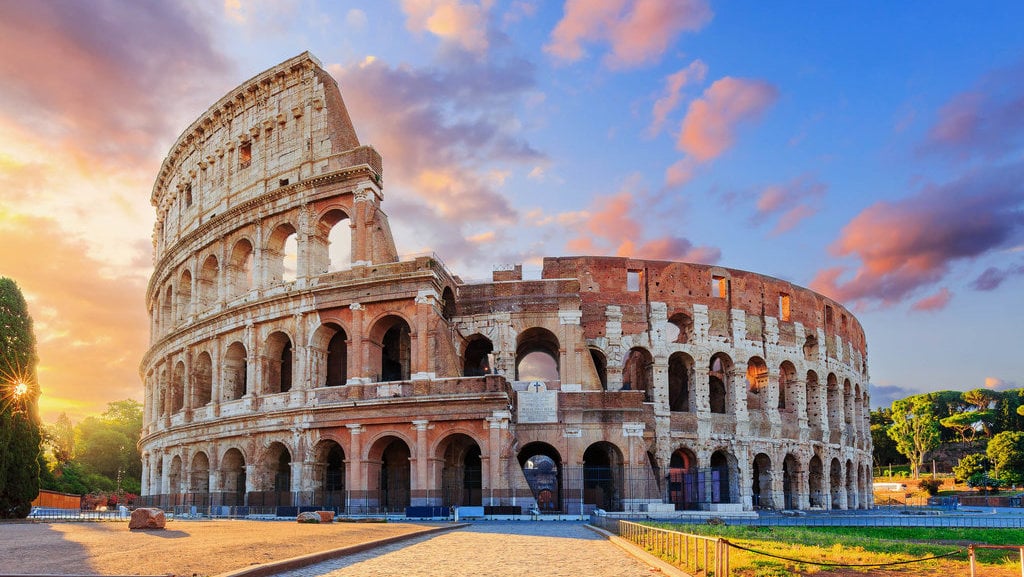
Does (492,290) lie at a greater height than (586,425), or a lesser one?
greater

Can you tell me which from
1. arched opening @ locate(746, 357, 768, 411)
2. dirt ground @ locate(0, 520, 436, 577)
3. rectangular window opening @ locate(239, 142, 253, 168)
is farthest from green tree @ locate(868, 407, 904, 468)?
dirt ground @ locate(0, 520, 436, 577)

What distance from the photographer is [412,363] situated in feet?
102

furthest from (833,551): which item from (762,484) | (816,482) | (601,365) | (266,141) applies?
(816,482)

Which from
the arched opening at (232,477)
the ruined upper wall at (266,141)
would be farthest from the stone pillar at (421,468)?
the ruined upper wall at (266,141)

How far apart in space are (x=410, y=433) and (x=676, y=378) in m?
17.0

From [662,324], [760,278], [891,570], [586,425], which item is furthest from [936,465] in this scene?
[891,570]

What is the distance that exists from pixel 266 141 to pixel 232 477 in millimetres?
14246

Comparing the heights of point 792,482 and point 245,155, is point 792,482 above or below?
below

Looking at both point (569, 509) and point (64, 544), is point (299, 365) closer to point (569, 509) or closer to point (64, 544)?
point (569, 509)

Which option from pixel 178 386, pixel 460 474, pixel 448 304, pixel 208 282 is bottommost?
pixel 460 474

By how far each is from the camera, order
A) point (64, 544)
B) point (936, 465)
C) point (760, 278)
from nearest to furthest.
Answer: point (64, 544) < point (760, 278) < point (936, 465)

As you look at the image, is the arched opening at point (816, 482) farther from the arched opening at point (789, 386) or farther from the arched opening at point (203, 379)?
the arched opening at point (203, 379)

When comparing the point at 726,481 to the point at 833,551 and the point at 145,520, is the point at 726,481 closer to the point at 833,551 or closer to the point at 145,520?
the point at 833,551

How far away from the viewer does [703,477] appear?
3809cm
